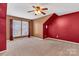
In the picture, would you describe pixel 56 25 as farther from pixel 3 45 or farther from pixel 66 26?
pixel 3 45

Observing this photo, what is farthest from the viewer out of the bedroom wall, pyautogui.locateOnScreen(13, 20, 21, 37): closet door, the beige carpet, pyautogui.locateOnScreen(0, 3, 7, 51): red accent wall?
pyautogui.locateOnScreen(13, 20, 21, 37): closet door

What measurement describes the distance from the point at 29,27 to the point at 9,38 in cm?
312

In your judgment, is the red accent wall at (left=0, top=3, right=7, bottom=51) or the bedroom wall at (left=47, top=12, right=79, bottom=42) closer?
the red accent wall at (left=0, top=3, right=7, bottom=51)

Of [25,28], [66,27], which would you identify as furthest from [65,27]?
[25,28]

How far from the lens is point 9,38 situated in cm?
701

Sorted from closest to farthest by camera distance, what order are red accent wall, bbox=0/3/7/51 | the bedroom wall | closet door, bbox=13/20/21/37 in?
red accent wall, bbox=0/3/7/51
the bedroom wall
closet door, bbox=13/20/21/37

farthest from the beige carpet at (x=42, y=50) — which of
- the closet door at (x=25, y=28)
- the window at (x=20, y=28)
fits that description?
the closet door at (x=25, y=28)

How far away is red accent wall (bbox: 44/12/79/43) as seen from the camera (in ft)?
18.9

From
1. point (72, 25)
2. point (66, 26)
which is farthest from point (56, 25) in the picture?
point (72, 25)

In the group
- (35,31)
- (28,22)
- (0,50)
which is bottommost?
(0,50)

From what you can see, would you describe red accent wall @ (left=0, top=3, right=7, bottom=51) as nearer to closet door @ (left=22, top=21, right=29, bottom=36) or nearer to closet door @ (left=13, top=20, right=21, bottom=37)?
closet door @ (left=13, top=20, right=21, bottom=37)

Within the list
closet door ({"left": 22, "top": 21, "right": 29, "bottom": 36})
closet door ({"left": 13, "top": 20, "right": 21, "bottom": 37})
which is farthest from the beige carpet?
closet door ({"left": 22, "top": 21, "right": 29, "bottom": 36})

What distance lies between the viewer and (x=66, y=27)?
21.2ft

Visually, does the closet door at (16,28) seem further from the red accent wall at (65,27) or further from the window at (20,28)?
the red accent wall at (65,27)
